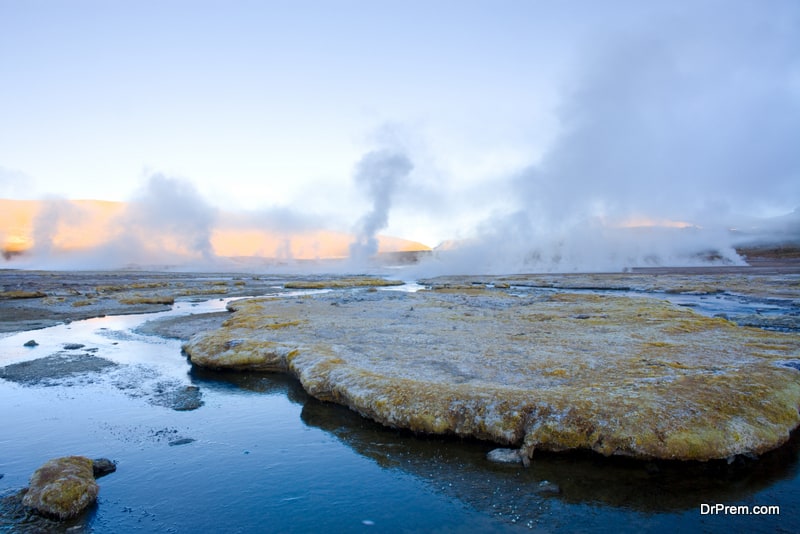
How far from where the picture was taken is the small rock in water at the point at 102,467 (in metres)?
12.2

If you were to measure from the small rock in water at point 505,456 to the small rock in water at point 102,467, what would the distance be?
1073cm

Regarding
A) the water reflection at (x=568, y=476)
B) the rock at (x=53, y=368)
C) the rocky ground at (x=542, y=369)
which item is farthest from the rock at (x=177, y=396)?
the water reflection at (x=568, y=476)

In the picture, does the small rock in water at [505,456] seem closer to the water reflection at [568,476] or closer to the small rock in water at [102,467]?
the water reflection at [568,476]

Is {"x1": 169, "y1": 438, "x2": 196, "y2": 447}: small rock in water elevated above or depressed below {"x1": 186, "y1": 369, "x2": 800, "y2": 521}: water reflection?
above

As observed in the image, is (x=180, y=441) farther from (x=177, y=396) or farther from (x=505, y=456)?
(x=505, y=456)

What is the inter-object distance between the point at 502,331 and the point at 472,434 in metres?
16.0

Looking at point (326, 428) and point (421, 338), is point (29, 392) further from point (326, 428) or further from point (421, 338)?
point (421, 338)

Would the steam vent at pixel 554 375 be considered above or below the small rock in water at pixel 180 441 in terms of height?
above

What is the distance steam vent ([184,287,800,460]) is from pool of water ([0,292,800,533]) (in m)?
0.67

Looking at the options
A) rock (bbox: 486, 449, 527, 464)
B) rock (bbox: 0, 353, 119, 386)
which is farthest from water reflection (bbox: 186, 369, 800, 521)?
rock (bbox: 0, 353, 119, 386)

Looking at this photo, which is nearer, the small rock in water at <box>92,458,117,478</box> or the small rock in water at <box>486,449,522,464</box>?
the small rock in water at <box>92,458,117,478</box>

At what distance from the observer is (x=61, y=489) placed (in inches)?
412

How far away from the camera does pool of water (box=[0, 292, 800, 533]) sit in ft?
33.2

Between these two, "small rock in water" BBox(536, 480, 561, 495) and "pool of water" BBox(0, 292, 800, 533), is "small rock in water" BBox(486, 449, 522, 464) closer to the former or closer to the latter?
"pool of water" BBox(0, 292, 800, 533)
